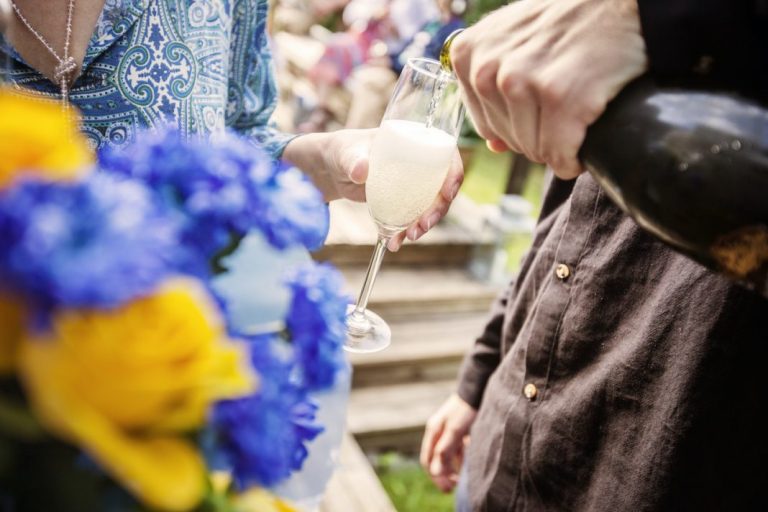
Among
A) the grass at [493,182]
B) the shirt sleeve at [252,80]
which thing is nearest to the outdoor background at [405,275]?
the grass at [493,182]

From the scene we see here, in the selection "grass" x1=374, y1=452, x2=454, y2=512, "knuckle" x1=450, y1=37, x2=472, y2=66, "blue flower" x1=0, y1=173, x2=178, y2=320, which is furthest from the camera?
"grass" x1=374, y1=452, x2=454, y2=512

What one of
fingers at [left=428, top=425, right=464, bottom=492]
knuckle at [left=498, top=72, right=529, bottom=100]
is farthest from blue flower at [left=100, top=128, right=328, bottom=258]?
fingers at [left=428, top=425, right=464, bottom=492]

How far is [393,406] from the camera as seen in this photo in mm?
3691

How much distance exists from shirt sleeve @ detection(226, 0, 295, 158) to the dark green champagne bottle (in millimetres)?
850

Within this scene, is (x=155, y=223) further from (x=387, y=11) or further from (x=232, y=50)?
(x=387, y=11)

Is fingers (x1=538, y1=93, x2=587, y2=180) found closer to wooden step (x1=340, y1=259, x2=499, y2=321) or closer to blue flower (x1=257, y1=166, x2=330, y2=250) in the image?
blue flower (x1=257, y1=166, x2=330, y2=250)

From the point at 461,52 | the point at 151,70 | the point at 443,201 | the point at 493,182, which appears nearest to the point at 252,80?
the point at 151,70

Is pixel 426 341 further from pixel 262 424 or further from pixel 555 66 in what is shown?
pixel 262 424

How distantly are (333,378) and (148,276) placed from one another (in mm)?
198

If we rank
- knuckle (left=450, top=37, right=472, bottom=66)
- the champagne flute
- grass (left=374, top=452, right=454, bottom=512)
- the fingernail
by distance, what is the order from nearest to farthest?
knuckle (left=450, top=37, right=472, bottom=66) → the champagne flute → the fingernail → grass (left=374, top=452, right=454, bottom=512)

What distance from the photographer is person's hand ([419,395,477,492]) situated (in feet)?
5.67

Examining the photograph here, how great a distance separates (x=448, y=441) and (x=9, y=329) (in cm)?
155

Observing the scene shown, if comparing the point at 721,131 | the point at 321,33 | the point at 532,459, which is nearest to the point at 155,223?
the point at 721,131

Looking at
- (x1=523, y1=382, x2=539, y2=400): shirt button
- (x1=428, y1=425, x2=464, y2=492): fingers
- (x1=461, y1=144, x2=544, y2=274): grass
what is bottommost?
(x1=461, y1=144, x2=544, y2=274): grass
